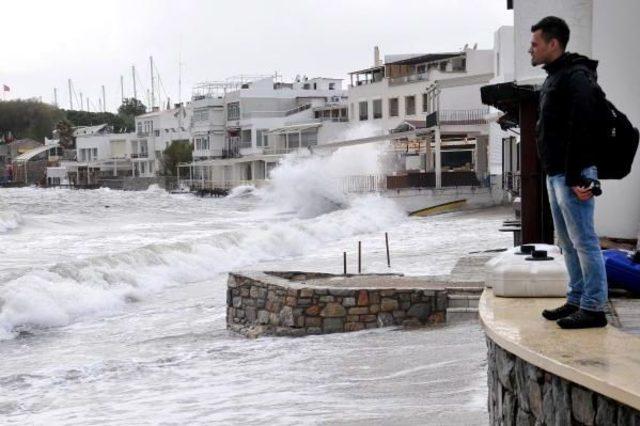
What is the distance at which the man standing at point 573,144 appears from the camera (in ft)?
18.3

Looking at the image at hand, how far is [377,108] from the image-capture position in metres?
71.8

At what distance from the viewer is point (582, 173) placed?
5641 millimetres

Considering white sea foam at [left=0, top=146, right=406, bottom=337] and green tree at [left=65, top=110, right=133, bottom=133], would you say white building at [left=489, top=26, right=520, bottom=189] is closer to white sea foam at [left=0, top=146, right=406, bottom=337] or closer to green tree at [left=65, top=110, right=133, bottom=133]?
white sea foam at [left=0, top=146, right=406, bottom=337]

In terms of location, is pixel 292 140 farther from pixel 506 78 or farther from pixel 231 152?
pixel 506 78

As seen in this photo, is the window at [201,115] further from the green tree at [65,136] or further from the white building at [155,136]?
the green tree at [65,136]

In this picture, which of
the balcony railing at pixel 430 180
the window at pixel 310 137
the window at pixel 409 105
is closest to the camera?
the balcony railing at pixel 430 180

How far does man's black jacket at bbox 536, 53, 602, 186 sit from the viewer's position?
18.2 ft

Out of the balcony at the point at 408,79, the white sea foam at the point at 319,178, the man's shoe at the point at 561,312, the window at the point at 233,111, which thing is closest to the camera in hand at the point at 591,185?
the man's shoe at the point at 561,312

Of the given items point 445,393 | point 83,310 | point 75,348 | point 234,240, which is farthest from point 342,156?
point 445,393

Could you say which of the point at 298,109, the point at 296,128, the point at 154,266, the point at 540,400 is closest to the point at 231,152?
the point at 298,109

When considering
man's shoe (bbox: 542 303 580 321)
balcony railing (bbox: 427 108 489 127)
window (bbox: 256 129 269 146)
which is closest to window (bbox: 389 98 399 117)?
balcony railing (bbox: 427 108 489 127)

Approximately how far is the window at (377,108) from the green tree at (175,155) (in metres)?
37.7

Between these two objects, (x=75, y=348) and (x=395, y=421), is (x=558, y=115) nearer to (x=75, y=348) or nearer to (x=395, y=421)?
(x=395, y=421)

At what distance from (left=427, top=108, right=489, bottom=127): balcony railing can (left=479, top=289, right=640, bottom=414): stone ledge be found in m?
48.5
